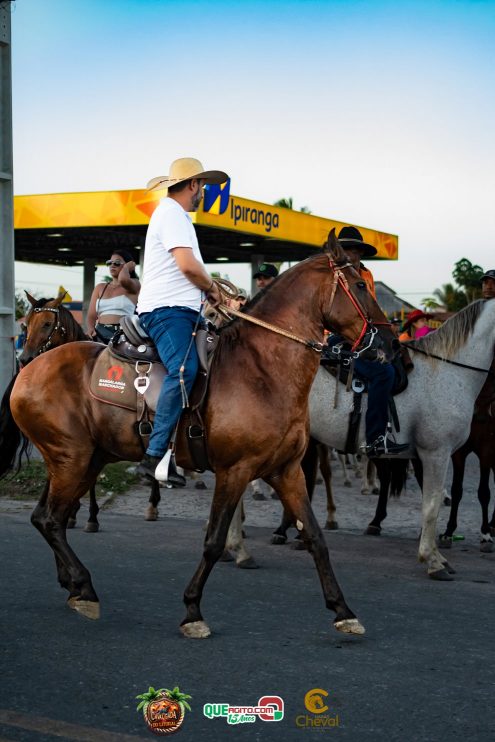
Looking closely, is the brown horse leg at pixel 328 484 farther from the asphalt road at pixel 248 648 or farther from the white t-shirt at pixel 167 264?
the white t-shirt at pixel 167 264

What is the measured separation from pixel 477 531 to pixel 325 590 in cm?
463

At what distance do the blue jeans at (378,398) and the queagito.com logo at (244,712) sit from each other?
12.6 feet

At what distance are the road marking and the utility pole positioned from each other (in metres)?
8.12

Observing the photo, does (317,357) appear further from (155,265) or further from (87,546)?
(87,546)

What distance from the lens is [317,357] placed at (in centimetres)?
607

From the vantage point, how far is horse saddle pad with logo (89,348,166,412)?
19.9ft

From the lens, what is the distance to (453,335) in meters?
8.30

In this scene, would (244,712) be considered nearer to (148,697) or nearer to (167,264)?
(148,697)

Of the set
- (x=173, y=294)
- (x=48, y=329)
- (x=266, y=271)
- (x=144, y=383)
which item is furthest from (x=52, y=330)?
(x=173, y=294)

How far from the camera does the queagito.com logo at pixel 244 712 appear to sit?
167 inches

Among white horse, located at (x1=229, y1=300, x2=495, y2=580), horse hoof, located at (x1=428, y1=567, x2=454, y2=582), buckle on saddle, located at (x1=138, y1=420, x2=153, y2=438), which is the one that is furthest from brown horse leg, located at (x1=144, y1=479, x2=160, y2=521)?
buckle on saddle, located at (x1=138, y1=420, x2=153, y2=438)

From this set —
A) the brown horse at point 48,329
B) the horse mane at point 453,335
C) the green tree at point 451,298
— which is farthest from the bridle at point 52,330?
the green tree at point 451,298

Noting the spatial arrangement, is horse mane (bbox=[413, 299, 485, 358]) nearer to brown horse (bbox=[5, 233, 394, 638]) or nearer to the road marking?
brown horse (bbox=[5, 233, 394, 638])

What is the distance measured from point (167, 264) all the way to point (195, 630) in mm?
2364
